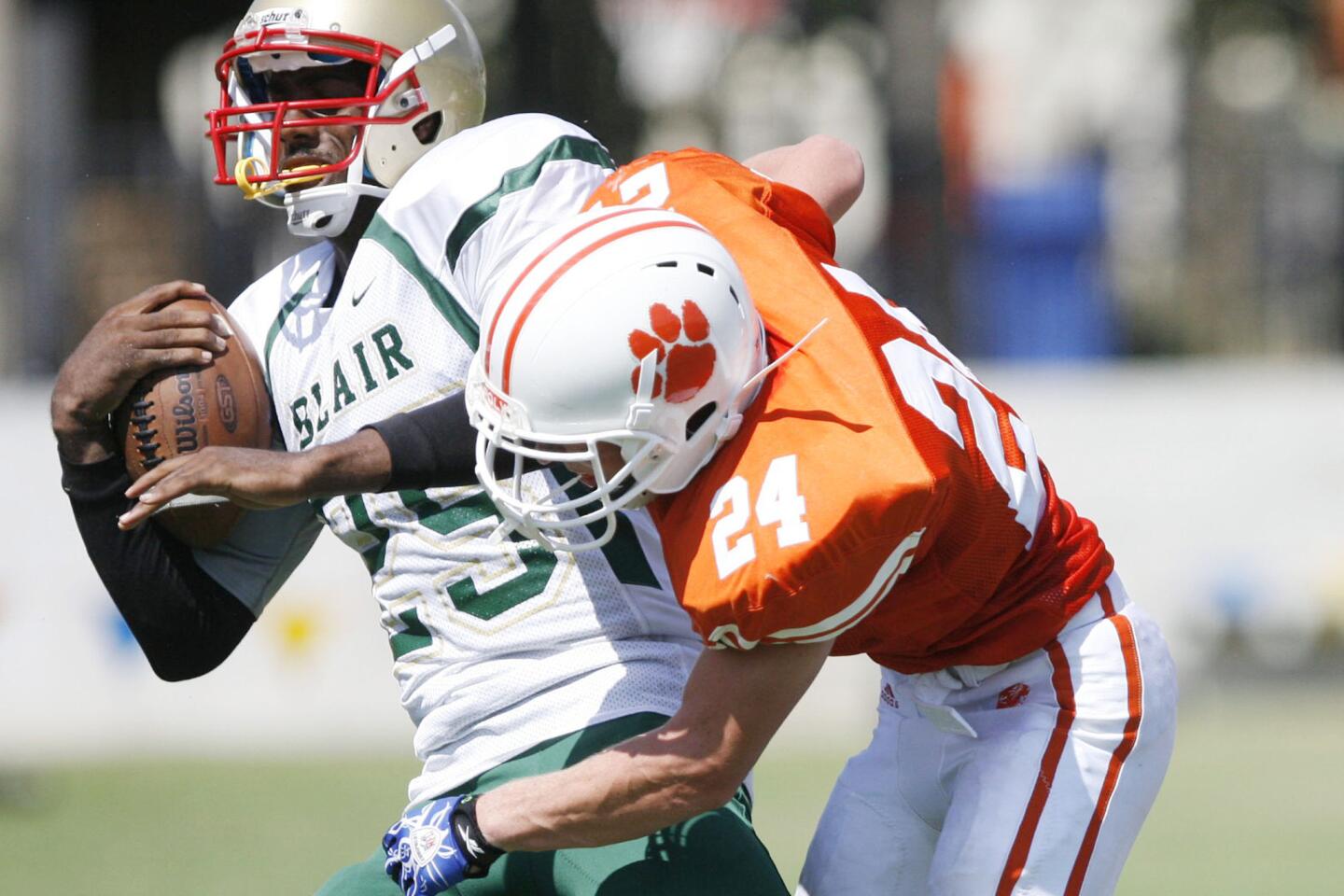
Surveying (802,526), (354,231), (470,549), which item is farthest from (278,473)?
(802,526)

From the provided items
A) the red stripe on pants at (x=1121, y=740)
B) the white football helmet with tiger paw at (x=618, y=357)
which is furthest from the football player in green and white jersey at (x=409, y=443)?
the red stripe on pants at (x=1121, y=740)

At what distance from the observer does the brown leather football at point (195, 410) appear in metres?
3.16

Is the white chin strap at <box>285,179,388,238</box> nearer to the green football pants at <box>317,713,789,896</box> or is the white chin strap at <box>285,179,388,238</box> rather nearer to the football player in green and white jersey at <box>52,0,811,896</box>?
the football player in green and white jersey at <box>52,0,811,896</box>

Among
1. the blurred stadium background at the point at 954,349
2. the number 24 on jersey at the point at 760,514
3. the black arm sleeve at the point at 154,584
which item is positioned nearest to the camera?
the number 24 on jersey at the point at 760,514

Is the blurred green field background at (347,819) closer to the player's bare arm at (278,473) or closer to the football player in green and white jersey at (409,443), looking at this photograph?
the football player in green and white jersey at (409,443)

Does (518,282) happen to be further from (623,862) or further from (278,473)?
(623,862)

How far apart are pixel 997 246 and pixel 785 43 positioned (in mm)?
4787

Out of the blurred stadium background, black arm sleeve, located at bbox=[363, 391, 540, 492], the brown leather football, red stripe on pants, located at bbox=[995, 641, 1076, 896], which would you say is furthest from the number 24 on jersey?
the blurred stadium background

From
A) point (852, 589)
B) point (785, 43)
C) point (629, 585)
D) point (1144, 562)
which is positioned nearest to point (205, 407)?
point (629, 585)

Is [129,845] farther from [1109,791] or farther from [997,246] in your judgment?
[997,246]

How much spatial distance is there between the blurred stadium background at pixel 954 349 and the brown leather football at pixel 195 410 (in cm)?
284

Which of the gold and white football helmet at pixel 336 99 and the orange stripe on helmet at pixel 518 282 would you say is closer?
the orange stripe on helmet at pixel 518 282

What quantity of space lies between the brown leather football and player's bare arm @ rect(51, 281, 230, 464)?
0.08ft

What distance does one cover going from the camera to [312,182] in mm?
3336
